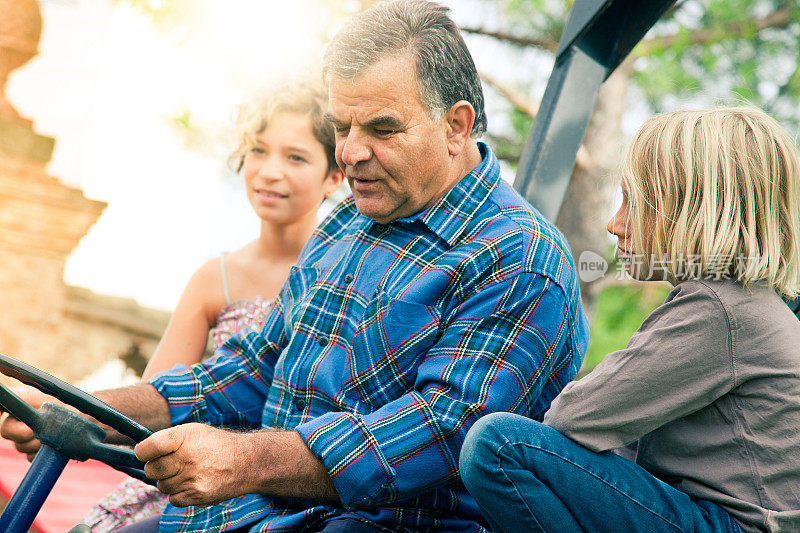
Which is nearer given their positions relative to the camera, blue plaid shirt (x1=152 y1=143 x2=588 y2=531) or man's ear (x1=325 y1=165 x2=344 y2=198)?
blue plaid shirt (x1=152 y1=143 x2=588 y2=531)

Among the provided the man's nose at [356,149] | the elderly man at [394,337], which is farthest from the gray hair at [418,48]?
the man's nose at [356,149]

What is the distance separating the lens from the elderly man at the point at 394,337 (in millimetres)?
1640

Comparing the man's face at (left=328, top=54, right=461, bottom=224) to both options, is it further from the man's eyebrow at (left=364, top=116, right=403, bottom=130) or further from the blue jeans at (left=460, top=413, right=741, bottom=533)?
the blue jeans at (left=460, top=413, right=741, bottom=533)

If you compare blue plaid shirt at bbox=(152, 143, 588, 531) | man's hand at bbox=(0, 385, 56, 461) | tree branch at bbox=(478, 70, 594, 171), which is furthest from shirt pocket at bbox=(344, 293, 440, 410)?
tree branch at bbox=(478, 70, 594, 171)

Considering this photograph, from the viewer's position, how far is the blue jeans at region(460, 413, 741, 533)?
1471 mm

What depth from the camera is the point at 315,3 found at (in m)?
5.62

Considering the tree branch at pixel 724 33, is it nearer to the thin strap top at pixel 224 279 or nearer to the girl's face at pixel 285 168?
the girl's face at pixel 285 168

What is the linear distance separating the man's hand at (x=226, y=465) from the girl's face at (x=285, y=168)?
4.52 feet

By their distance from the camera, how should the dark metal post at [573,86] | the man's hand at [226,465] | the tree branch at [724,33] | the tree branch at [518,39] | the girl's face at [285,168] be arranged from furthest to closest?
the tree branch at [724,33], the tree branch at [518,39], the girl's face at [285,168], the dark metal post at [573,86], the man's hand at [226,465]

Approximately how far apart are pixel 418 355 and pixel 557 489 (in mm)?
448

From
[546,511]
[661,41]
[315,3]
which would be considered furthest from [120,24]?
[546,511]

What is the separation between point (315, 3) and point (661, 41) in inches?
103

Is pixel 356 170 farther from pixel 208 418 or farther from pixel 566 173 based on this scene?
pixel 566 173

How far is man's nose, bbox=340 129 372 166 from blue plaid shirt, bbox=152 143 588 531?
0.19 metres
